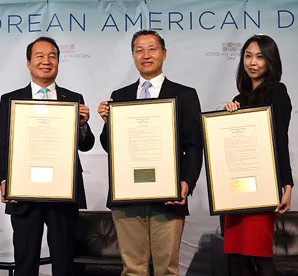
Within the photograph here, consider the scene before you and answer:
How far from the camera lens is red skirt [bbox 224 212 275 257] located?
229 centimetres

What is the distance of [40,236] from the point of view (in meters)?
2.63

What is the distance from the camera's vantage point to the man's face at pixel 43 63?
2773 millimetres

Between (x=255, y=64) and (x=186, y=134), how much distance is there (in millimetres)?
449

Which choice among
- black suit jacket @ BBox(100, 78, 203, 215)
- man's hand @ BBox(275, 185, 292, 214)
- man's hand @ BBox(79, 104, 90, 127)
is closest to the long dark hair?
black suit jacket @ BBox(100, 78, 203, 215)

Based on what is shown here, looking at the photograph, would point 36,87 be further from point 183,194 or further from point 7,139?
point 183,194

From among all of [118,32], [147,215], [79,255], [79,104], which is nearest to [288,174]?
[147,215]

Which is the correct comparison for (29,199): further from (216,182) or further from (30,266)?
(216,182)

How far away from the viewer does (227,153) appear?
243 centimetres

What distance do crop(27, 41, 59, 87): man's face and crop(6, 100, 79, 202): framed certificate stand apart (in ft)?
0.76

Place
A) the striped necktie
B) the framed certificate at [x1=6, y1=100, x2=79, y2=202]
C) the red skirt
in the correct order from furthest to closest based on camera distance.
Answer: the striped necktie, the framed certificate at [x1=6, y1=100, x2=79, y2=202], the red skirt

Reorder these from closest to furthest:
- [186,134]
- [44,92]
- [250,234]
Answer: [250,234] < [186,134] < [44,92]

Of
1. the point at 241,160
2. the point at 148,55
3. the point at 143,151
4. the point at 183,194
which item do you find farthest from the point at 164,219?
the point at 148,55

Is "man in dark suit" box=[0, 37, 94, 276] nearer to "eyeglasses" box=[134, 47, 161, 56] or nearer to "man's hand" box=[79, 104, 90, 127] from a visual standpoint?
"man's hand" box=[79, 104, 90, 127]

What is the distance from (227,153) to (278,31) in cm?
159
